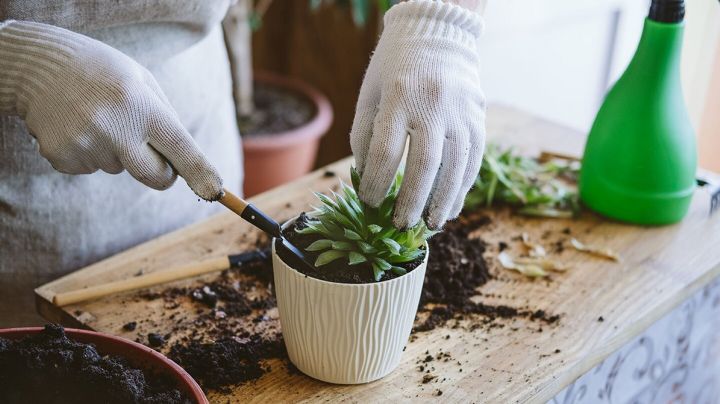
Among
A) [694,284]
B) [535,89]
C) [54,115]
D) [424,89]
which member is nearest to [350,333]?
[424,89]

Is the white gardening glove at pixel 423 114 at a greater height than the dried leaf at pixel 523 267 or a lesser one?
→ greater

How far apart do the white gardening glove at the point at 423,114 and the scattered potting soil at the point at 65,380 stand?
0.32 m

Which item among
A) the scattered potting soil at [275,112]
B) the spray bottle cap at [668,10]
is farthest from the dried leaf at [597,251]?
the scattered potting soil at [275,112]

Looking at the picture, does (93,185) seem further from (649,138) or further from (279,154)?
(279,154)

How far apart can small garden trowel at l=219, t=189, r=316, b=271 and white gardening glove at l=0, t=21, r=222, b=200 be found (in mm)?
23

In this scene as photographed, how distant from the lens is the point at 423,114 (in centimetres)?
93

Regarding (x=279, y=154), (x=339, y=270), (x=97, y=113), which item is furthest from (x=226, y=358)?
(x=279, y=154)

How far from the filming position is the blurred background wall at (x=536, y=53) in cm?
244

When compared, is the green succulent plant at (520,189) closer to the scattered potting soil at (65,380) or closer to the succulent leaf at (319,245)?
the succulent leaf at (319,245)

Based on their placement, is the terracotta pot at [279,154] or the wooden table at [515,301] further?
the terracotta pot at [279,154]

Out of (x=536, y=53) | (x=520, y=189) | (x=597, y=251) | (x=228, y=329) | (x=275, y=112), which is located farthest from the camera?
(x=536, y=53)

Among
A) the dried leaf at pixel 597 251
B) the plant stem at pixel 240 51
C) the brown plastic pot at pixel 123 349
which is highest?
the brown plastic pot at pixel 123 349

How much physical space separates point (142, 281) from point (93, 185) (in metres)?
0.20

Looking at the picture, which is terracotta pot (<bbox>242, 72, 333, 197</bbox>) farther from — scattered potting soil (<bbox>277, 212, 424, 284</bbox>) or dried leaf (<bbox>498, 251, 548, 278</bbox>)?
scattered potting soil (<bbox>277, 212, 424, 284</bbox>)
